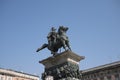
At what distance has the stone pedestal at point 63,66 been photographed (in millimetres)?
11023

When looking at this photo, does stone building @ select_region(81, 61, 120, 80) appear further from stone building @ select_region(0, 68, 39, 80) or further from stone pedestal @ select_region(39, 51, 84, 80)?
stone pedestal @ select_region(39, 51, 84, 80)

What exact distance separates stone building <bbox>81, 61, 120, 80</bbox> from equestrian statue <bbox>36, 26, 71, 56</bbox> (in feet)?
136

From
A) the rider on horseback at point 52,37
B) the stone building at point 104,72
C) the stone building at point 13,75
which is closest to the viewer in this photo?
the rider on horseback at point 52,37

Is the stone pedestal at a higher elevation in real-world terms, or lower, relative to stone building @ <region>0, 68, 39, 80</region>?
lower

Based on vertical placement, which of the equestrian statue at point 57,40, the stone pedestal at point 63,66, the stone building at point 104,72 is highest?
the stone building at point 104,72

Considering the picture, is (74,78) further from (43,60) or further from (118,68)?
(118,68)

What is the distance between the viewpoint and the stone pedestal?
11.0 meters

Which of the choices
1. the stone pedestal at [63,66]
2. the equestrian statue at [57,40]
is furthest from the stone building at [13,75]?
the stone pedestal at [63,66]

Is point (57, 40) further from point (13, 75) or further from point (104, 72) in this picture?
point (104, 72)

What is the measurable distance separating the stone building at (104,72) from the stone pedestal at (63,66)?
41926mm

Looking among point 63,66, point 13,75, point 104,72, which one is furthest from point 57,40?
point 104,72

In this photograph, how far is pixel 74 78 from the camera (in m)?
11.0

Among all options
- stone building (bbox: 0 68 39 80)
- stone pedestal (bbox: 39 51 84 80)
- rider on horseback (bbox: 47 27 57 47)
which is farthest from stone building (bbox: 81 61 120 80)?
stone pedestal (bbox: 39 51 84 80)

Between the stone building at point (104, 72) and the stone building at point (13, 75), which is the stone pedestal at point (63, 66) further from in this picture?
the stone building at point (104, 72)
